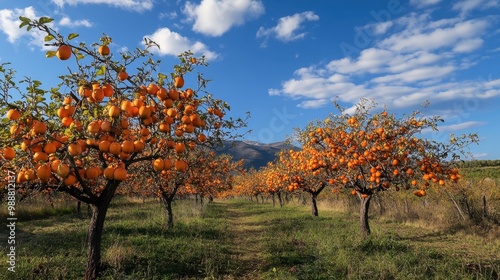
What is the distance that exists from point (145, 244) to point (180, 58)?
8.05m

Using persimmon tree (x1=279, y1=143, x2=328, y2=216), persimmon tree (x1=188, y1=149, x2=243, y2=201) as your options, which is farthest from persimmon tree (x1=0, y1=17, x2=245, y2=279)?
persimmon tree (x1=279, y1=143, x2=328, y2=216)

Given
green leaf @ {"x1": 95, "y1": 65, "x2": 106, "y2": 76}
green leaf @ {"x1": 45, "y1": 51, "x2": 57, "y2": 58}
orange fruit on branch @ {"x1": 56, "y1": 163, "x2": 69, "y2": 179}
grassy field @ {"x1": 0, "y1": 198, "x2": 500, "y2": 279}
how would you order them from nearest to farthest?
orange fruit on branch @ {"x1": 56, "y1": 163, "x2": 69, "y2": 179}
green leaf @ {"x1": 45, "y1": 51, "x2": 57, "y2": 58}
green leaf @ {"x1": 95, "y1": 65, "x2": 106, "y2": 76}
grassy field @ {"x1": 0, "y1": 198, "x2": 500, "y2": 279}

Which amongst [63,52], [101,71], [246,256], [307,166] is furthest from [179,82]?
[307,166]

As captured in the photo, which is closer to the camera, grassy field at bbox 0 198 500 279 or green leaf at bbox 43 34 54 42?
green leaf at bbox 43 34 54 42

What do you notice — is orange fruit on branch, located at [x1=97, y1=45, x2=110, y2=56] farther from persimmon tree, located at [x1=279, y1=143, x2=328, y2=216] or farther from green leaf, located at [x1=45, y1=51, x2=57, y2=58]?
persimmon tree, located at [x1=279, y1=143, x2=328, y2=216]

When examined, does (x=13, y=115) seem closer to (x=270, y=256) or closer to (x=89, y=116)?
(x=89, y=116)

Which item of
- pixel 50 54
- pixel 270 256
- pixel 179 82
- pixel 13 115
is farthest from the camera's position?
pixel 270 256

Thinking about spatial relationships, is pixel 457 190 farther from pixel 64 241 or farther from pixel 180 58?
pixel 64 241

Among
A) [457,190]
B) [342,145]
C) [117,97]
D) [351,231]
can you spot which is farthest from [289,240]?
[457,190]

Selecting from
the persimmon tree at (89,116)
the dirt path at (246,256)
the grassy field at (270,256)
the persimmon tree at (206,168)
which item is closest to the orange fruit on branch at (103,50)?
the persimmon tree at (89,116)

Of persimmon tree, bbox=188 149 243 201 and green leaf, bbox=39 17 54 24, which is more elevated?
green leaf, bbox=39 17 54 24

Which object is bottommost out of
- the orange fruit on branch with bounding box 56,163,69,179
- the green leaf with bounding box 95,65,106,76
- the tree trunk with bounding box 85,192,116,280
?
the tree trunk with bounding box 85,192,116,280

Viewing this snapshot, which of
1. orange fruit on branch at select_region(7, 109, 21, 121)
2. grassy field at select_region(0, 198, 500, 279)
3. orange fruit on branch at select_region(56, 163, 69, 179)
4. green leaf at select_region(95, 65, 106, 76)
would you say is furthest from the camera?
grassy field at select_region(0, 198, 500, 279)

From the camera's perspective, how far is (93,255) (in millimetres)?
7113
